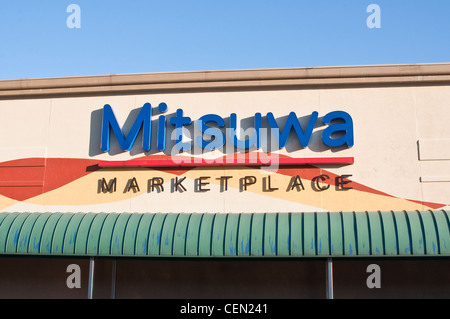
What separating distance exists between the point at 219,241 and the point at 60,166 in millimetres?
6127

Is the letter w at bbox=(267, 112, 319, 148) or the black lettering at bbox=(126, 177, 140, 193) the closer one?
the letter w at bbox=(267, 112, 319, 148)

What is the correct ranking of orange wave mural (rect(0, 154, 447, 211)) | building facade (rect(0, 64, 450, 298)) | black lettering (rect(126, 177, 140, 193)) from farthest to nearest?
black lettering (rect(126, 177, 140, 193)) → orange wave mural (rect(0, 154, 447, 211)) → building facade (rect(0, 64, 450, 298))

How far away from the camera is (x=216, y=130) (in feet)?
50.2

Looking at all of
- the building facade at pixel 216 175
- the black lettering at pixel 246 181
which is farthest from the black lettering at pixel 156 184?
the black lettering at pixel 246 181

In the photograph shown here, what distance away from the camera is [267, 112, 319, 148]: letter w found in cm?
1481

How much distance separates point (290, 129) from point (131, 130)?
495cm

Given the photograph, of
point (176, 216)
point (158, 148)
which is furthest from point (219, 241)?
point (158, 148)

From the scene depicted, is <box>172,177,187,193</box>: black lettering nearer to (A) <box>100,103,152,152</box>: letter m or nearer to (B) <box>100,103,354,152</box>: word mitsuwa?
(B) <box>100,103,354,152</box>: word mitsuwa

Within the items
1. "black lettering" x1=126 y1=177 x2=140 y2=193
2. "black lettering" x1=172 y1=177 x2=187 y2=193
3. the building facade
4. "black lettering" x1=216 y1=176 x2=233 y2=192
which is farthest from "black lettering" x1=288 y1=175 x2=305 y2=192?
"black lettering" x1=126 y1=177 x2=140 y2=193

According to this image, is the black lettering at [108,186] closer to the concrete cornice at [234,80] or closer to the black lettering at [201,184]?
the black lettering at [201,184]

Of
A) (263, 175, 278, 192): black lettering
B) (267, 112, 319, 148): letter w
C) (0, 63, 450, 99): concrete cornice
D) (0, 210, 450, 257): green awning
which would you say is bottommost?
(0, 210, 450, 257): green awning

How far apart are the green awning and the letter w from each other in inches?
94.8
